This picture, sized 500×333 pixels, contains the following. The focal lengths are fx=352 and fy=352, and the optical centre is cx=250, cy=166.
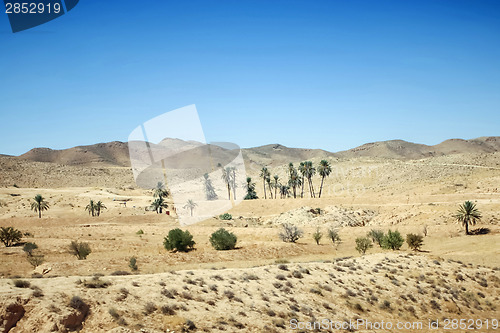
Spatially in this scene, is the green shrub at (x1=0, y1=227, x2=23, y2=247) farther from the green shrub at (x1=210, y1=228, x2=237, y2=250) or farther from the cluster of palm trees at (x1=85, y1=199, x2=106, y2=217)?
the cluster of palm trees at (x1=85, y1=199, x2=106, y2=217)

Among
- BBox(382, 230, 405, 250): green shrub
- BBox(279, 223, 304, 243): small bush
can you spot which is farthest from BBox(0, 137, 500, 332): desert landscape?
BBox(382, 230, 405, 250): green shrub

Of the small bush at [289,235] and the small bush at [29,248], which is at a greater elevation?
the small bush at [29,248]

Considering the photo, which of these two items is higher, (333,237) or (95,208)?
(95,208)

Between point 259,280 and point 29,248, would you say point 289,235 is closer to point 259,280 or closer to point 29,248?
point 259,280

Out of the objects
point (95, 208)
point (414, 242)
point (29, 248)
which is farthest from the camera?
point (95, 208)

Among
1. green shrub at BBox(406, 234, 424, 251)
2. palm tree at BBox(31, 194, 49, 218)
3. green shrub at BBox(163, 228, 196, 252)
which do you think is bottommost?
green shrub at BBox(406, 234, 424, 251)

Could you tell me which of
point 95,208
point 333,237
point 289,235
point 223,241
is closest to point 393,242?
point 333,237

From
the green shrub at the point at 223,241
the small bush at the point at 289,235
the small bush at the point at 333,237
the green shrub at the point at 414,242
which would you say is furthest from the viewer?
the small bush at the point at 333,237

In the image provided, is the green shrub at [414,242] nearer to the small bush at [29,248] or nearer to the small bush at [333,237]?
the small bush at [333,237]

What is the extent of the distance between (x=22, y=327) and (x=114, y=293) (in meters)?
3.18

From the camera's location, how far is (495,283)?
23.7m

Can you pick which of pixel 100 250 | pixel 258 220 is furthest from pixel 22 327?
pixel 258 220

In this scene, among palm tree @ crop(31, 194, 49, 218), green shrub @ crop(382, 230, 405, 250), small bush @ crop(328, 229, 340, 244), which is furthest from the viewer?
palm tree @ crop(31, 194, 49, 218)

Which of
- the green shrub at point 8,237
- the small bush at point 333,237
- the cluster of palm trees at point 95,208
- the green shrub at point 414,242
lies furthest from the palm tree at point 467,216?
the cluster of palm trees at point 95,208
